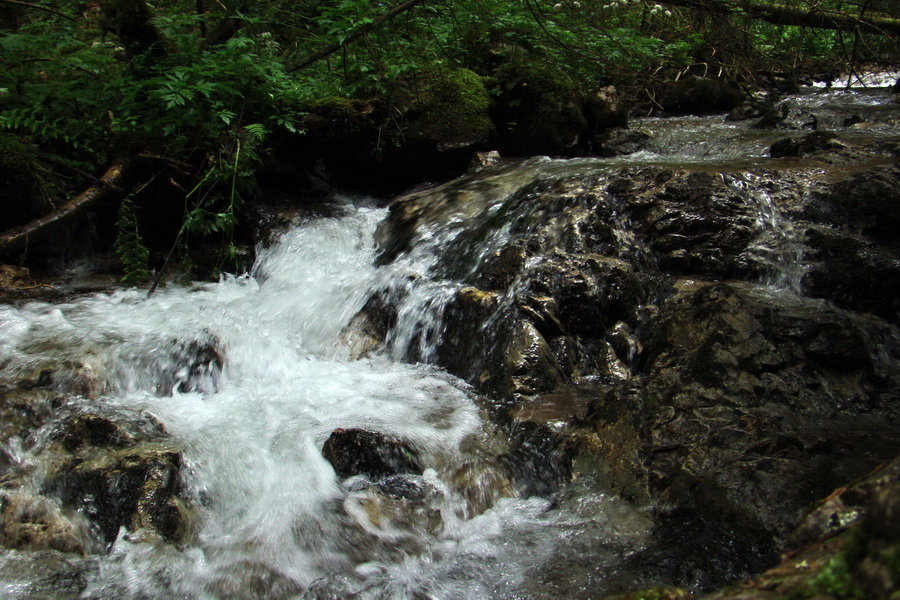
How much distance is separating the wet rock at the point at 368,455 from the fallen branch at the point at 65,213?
3.81 metres

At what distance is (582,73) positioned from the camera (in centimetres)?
736

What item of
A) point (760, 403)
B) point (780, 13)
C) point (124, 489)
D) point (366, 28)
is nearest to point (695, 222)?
point (760, 403)

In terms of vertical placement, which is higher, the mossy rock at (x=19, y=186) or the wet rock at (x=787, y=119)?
the wet rock at (x=787, y=119)

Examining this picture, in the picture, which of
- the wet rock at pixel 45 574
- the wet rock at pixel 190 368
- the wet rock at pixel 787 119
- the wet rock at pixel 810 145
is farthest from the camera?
the wet rock at pixel 787 119

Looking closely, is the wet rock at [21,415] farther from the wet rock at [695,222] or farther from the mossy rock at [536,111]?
the mossy rock at [536,111]

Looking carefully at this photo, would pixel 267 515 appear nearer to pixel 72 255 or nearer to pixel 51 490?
pixel 51 490

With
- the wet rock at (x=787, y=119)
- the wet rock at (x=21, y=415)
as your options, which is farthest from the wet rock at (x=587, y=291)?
the wet rock at (x=787, y=119)

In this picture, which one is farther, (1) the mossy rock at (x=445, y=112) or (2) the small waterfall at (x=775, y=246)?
(1) the mossy rock at (x=445, y=112)

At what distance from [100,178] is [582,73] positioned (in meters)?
5.82

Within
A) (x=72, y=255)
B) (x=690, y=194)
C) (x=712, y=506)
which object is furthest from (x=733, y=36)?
(x=72, y=255)

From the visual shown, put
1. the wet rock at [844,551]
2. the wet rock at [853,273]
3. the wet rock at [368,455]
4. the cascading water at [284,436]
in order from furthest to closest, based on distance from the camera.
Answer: the wet rock at [853,273] < the wet rock at [368,455] < the cascading water at [284,436] < the wet rock at [844,551]

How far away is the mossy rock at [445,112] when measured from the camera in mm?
6879

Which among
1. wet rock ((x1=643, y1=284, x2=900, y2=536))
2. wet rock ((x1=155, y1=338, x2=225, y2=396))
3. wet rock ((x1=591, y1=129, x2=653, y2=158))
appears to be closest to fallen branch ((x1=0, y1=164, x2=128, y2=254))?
wet rock ((x1=155, y1=338, x2=225, y2=396))

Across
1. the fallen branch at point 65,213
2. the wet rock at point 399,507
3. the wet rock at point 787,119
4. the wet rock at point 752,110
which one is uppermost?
the wet rock at point 752,110
